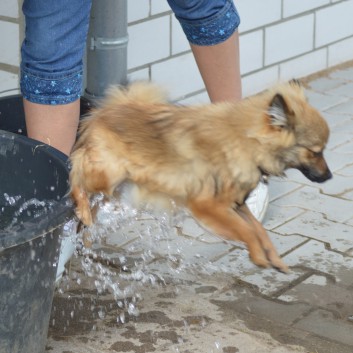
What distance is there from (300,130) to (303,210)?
4.75 ft

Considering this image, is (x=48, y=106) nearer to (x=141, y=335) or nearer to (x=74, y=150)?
(x=74, y=150)

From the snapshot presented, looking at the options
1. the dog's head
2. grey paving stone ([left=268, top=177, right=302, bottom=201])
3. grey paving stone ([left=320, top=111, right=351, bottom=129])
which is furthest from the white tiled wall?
the dog's head

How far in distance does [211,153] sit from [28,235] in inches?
30.0

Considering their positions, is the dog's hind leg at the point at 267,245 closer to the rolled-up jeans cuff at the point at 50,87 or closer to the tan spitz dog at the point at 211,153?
the tan spitz dog at the point at 211,153

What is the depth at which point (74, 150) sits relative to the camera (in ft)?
11.4

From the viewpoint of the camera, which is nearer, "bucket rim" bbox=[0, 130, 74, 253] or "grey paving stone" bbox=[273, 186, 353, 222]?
"bucket rim" bbox=[0, 130, 74, 253]

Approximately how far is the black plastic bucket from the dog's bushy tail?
1.36 feet

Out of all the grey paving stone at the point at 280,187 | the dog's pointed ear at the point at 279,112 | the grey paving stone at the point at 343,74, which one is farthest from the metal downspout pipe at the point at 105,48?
the grey paving stone at the point at 343,74

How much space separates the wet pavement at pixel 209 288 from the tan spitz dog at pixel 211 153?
1.23ft

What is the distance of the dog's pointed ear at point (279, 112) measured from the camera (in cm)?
312

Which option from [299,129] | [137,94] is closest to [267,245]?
[299,129]

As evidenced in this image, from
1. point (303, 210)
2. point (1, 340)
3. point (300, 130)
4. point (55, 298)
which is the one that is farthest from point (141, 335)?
point (303, 210)

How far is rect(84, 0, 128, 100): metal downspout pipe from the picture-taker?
450cm

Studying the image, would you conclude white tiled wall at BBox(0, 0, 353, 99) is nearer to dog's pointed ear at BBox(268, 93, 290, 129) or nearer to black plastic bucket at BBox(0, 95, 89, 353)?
black plastic bucket at BBox(0, 95, 89, 353)
